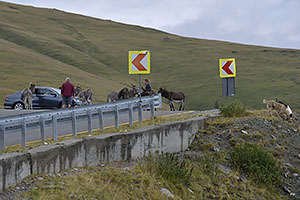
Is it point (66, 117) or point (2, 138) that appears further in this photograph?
point (66, 117)

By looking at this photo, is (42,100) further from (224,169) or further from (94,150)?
(94,150)

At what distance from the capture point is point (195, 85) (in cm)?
14900

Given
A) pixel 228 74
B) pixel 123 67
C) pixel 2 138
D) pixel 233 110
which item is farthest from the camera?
pixel 123 67

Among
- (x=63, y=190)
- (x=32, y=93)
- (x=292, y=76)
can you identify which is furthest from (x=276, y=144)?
(x=292, y=76)

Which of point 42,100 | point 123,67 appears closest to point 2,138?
point 42,100

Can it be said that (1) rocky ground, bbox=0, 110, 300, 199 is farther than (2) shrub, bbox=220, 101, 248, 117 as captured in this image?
No

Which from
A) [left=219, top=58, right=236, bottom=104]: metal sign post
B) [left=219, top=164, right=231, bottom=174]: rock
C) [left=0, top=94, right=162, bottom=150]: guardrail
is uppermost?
[left=219, top=58, right=236, bottom=104]: metal sign post

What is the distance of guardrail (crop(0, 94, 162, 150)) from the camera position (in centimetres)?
1171

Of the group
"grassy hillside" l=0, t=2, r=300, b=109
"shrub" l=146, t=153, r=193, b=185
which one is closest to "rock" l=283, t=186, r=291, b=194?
"shrub" l=146, t=153, r=193, b=185

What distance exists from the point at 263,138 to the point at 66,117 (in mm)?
6141

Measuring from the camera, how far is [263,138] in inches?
608

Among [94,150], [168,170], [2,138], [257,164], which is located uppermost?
[2,138]

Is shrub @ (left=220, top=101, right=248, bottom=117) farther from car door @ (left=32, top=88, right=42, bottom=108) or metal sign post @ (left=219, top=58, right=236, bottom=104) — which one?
car door @ (left=32, top=88, right=42, bottom=108)

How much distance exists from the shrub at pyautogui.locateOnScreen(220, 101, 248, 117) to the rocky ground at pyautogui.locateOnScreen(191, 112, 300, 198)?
99 cm
